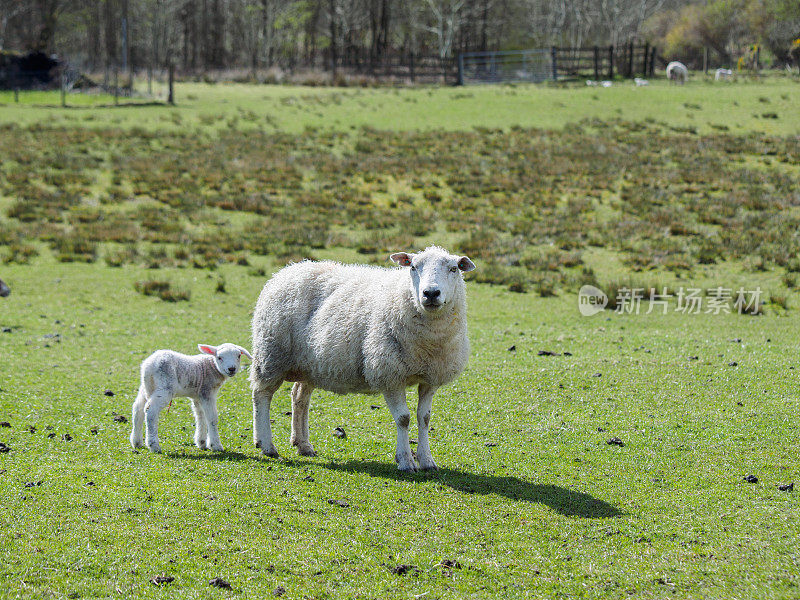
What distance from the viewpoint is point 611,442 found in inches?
338

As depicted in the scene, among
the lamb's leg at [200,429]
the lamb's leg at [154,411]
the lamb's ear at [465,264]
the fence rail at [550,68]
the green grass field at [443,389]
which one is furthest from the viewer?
the fence rail at [550,68]

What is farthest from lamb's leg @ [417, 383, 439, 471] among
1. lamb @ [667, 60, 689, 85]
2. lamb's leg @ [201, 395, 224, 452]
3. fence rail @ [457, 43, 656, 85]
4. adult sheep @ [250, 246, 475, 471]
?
fence rail @ [457, 43, 656, 85]

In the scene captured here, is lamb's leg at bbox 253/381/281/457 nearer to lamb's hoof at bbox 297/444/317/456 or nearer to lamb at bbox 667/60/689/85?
lamb's hoof at bbox 297/444/317/456

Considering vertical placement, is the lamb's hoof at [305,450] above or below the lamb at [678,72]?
below

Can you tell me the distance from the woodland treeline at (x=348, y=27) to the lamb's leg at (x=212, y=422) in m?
63.7

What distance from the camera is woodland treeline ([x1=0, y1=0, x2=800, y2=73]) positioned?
7150 cm

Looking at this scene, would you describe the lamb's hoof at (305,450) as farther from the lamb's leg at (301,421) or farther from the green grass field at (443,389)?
the green grass field at (443,389)

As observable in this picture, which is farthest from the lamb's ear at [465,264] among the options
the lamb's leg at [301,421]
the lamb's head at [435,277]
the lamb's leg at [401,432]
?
the lamb's leg at [301,421]

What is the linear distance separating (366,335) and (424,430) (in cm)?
111

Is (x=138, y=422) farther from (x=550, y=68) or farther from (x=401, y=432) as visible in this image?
(x=550, y=68)

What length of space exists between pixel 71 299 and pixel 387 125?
73.6ft

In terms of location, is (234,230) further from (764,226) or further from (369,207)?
(764,226)

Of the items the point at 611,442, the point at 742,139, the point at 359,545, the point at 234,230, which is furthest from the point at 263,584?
the point at 742,139

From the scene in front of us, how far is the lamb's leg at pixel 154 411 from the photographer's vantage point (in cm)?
804
